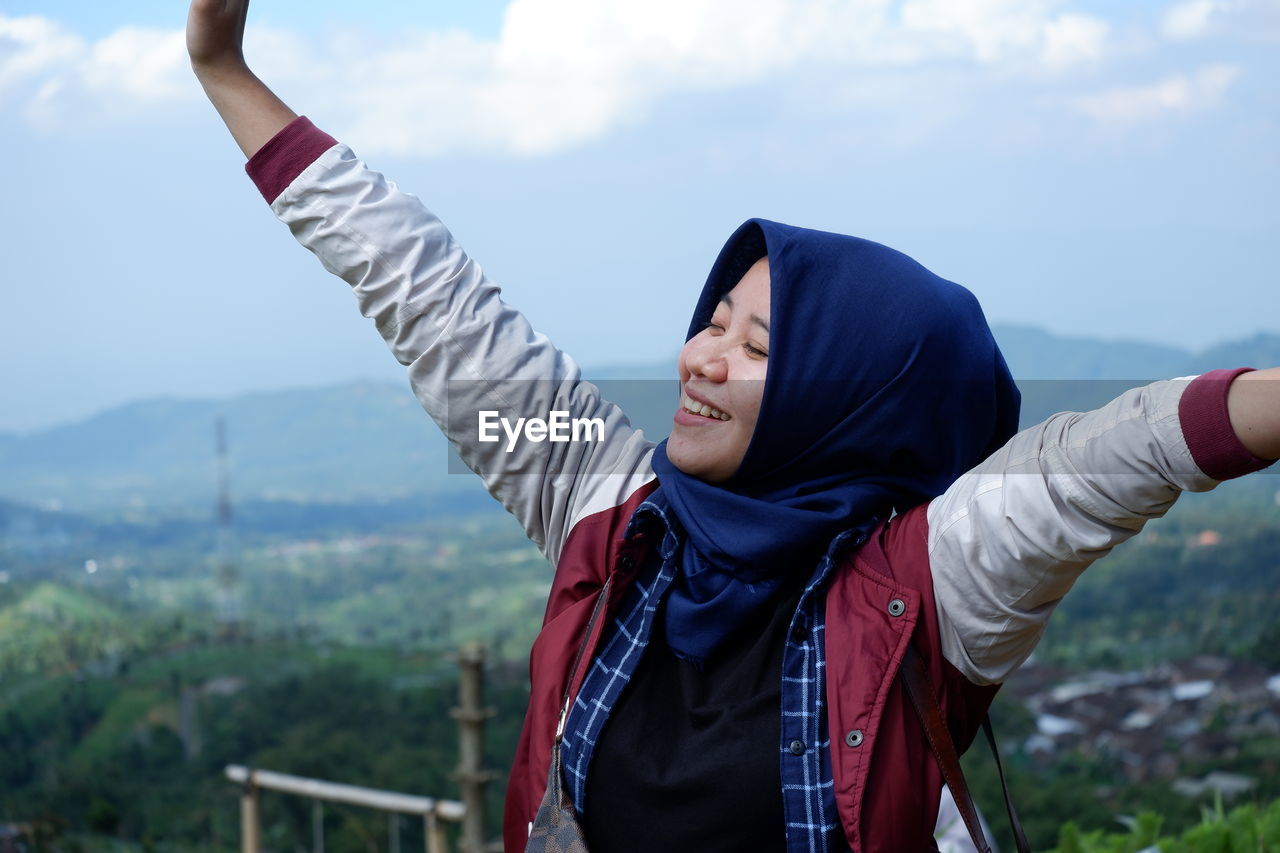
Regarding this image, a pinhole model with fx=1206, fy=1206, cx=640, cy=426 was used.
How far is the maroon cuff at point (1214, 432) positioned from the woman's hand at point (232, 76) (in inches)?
37.4

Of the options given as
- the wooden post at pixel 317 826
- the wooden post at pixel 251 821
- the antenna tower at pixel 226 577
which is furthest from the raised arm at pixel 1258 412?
the antenna tower at pixel 226 577

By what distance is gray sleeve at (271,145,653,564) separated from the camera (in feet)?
4.13

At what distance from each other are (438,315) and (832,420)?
42cm

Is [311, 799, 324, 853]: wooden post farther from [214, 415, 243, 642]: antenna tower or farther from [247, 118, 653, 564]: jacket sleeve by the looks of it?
[247, 118, 653, 564]: jacket sleeve

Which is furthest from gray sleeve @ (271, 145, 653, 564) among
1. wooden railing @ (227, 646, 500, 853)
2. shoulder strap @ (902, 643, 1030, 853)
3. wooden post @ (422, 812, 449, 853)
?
wooden post @ (422, 812, 449, 853)

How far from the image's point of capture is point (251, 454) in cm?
625

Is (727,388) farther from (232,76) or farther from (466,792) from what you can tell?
(466,792)

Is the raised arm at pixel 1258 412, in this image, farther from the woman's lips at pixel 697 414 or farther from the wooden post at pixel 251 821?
the wooden post at pixel 251 821

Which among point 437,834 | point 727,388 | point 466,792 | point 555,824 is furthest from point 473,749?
point 727,388

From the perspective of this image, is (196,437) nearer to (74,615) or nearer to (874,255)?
(74,615)

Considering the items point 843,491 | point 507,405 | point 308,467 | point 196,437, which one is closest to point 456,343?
point 507,405

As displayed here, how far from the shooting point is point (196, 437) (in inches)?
253

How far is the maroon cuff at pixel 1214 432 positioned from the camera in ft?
2.85

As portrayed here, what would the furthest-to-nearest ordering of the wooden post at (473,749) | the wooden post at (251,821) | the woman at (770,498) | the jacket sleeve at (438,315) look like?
the wooden post at (251,821), the wooden post at (473,749), the jacket sleeve at (438,315), the woman at (770,498)
